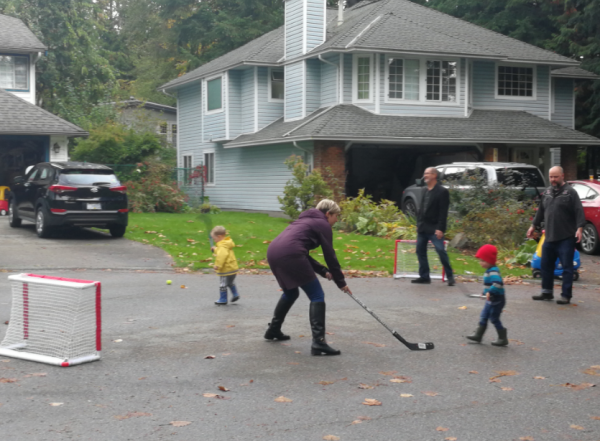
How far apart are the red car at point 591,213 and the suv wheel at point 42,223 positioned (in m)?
11.7

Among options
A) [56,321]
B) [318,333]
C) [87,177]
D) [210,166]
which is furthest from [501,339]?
[210,166]

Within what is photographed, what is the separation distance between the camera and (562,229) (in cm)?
1059

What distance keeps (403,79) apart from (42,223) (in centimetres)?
1426

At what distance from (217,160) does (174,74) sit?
21.5 m

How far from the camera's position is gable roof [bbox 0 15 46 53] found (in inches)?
1204

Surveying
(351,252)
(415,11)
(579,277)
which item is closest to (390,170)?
(415,11)

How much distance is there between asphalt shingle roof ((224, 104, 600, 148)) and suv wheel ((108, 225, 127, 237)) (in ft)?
26.3

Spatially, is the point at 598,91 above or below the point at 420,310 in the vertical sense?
above

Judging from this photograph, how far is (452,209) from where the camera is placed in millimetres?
17656

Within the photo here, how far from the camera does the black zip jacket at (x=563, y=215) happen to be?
10.6 metres

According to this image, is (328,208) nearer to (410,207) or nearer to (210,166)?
(410,207)

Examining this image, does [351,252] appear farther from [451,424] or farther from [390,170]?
[390,170]

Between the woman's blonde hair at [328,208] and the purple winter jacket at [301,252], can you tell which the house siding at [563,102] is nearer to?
the woman's blonde hair at [328,208]

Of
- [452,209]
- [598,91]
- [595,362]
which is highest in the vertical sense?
[598,91]
